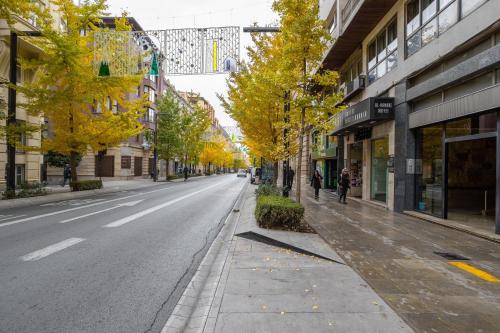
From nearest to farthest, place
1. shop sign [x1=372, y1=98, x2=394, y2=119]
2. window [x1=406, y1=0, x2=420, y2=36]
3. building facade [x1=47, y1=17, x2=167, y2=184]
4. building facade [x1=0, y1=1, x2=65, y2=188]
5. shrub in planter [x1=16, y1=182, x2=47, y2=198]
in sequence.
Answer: window [x1=406, y1=0, x2=420, y2=36] < shop sign [x1=372, y1=98, x2=394, y2=119] < shrub in planter [x1=16, y1=182, x2=47, y2=198] < building facade [x1=0, y1=1, x2=65, y2=188] < building facade [x1=47, y1=17, x2=167, y2=184]

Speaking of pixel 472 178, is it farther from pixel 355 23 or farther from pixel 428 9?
pixel 355 23

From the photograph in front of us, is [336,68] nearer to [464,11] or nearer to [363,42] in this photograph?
[363,42]

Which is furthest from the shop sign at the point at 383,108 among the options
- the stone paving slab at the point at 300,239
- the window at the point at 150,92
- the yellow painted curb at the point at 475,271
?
the window at the point at 150,92

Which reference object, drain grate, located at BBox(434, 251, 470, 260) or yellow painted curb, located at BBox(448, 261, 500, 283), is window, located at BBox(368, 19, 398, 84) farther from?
yellow painted curb, located at BBox(448, 261, 500, 283)

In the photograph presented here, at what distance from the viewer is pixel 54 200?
52.3 ft

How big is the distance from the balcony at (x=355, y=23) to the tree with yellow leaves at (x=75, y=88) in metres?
11.8

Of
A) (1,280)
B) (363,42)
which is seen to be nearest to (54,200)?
(1,280)

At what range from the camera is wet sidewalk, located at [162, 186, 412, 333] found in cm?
338

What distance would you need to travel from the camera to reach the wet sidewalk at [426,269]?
12.1 ft

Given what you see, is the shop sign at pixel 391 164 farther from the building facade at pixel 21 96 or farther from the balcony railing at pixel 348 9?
the building facade at pixel 21 96

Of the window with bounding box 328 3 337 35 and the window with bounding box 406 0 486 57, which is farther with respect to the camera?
the window with bounding box 328 3 337 35

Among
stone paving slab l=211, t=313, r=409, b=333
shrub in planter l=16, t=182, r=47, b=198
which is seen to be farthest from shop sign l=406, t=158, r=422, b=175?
shrub in planter l=16, t=182, r=47, b=198

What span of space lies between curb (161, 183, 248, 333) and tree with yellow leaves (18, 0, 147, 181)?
14549 millimetres

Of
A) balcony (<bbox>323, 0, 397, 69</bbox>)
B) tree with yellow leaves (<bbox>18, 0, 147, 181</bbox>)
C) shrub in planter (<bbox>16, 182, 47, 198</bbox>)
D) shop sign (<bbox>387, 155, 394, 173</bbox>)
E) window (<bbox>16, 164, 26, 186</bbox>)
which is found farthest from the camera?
window (<bbox>16, 164, 26, 186</bbox>)
